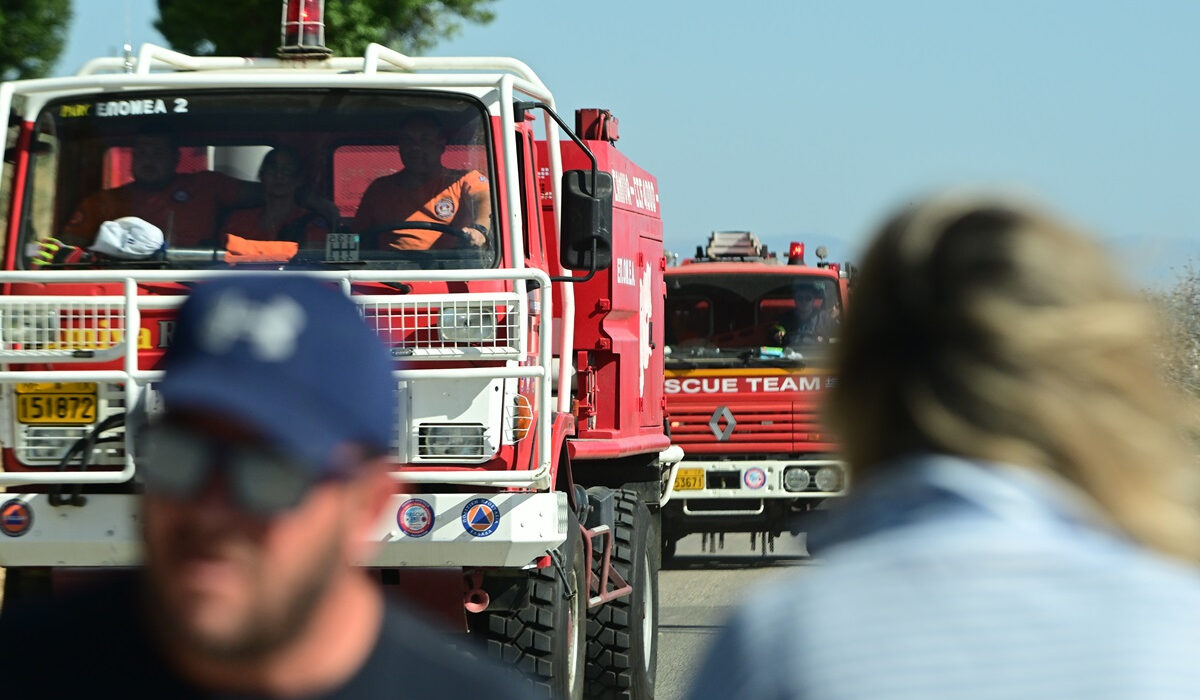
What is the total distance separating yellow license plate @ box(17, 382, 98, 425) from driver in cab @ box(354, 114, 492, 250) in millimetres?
1297

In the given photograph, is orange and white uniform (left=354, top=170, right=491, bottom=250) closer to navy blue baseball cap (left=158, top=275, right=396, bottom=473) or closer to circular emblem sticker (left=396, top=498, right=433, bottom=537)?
circular emblem sticker (left=396, top=498, right=433, bottom=537)

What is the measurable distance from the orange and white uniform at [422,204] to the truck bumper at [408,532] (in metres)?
1.09

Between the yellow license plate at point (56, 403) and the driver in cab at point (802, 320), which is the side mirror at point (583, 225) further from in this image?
the driver in cab at point (802, 320)

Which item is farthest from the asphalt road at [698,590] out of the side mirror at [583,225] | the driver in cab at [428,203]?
the driver in cab at [428,203]

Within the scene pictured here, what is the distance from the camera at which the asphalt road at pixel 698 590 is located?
11719 mm

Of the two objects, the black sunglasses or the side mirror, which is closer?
the black sunglasses

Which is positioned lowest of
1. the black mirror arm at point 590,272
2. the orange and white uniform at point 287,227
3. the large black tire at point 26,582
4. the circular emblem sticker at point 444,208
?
the large black tire at point 26,582

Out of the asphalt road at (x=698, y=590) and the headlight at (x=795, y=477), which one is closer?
the asphalt road at (x=698, y=590)

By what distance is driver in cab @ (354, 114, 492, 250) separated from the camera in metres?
7.57

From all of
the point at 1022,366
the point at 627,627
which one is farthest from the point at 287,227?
the point at 1022,366

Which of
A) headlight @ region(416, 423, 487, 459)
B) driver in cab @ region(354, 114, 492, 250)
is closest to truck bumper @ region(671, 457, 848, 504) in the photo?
driver in cab @ region(354, 114, 492, 250)

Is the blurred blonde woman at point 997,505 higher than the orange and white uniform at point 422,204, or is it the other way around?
the orange and white uniform at point 422,204

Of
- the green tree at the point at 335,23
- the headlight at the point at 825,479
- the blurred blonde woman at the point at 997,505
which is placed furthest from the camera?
the green tree at the point at 335,23

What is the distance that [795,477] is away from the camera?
16.8m
